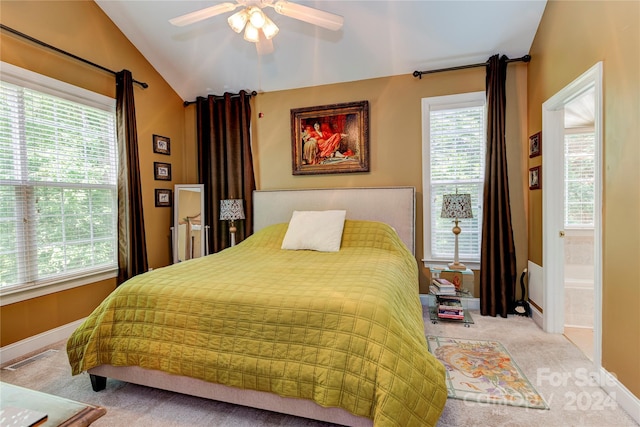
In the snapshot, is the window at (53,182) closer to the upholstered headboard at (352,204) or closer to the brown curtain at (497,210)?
the upholstered headboard at (352,204)

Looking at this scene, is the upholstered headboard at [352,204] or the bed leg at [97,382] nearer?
the bed leg at [97,382]

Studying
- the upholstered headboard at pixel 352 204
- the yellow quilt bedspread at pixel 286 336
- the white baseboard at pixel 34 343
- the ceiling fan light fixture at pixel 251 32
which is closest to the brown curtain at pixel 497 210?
the upholstered headboard at pixel 352 204

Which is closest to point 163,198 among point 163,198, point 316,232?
point 163,198

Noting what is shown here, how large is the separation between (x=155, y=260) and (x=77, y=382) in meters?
1.87

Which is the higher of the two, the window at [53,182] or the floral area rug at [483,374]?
the window at [53,182]

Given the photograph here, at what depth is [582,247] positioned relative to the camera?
3609 mm

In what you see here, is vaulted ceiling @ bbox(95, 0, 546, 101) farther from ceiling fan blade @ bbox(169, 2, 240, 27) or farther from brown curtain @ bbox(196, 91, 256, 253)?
ceiling fan blade @ bbox(169, 2, 240, 27)

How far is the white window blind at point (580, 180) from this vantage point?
369 cm

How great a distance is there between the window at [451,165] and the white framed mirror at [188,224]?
2775mm

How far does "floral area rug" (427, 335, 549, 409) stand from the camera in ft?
6.13

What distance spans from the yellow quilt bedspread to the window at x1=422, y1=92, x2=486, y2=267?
5.23 feet

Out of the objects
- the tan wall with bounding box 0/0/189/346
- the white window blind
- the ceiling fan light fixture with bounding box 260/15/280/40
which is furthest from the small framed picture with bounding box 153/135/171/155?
the white window blind

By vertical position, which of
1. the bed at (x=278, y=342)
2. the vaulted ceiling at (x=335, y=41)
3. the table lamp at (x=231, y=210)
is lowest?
the bed at (x=278, y=342)

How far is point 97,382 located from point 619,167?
11.3 feet
